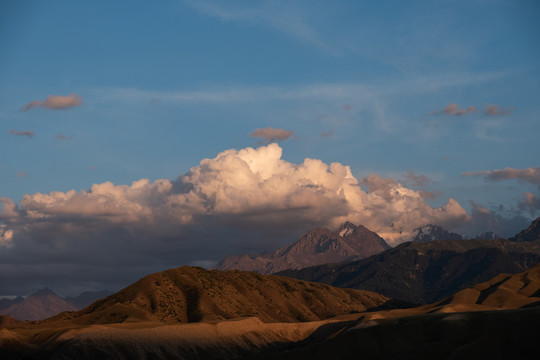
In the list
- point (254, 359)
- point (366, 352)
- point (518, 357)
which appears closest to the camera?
point (518, 357)

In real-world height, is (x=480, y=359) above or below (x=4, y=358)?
below

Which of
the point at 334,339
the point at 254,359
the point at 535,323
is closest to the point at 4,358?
the point at 254,359

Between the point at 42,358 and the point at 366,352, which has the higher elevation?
the point at 42,358

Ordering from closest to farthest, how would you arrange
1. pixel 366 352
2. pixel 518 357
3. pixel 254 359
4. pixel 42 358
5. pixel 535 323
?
pixel 518 357 < pixel 535 323 < pixel 254 359 < pixel 366 352 < pixel 42 358

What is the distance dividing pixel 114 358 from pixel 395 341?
267 ft

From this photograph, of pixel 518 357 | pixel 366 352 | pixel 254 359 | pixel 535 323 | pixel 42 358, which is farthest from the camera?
pixel 42 358

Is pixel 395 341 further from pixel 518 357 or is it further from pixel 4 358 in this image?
pixel 4 358

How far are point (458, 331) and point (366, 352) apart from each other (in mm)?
32076

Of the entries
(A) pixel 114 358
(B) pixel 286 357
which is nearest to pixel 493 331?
(B) pixel 286 357

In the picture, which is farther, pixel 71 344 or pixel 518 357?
pixel 71 344

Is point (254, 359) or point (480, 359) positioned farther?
point (254, 359)

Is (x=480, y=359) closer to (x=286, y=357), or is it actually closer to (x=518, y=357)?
(x=518, y=357)

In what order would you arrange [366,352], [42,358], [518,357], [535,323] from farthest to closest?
1. [42,358]
2. [366,352]
3. [535,323]
4. [518,357]

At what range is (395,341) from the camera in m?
194
